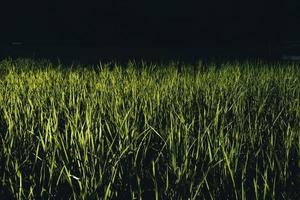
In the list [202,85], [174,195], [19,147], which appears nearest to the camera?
[174,195]

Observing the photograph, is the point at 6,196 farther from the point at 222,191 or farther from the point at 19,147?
the point at 222,191

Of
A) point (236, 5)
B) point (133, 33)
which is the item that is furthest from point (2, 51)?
point (236, 5)

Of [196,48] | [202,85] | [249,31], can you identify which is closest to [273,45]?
[249,31]

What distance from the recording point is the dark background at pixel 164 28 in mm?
7727

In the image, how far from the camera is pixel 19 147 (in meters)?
1.33

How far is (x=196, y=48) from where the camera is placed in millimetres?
7977

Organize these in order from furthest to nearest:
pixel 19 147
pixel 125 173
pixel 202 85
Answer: pixel 202 85 → pixel 19 147 → pixel 125 173

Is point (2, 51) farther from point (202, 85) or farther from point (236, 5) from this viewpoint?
point (202, 85)

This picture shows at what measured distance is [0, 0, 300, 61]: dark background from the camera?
7727 millimetres

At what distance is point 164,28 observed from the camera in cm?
798

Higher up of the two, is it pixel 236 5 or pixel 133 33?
pixel 236 5

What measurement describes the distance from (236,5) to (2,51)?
14.9 feet

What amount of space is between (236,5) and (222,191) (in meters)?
7.16

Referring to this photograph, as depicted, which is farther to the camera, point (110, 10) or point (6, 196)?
point (110, 10)
